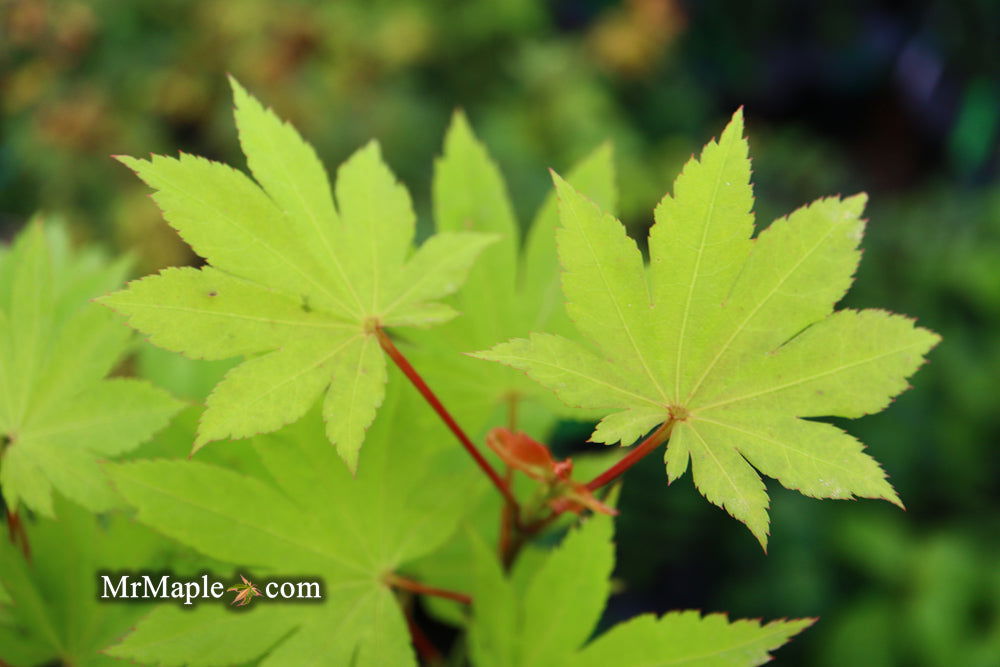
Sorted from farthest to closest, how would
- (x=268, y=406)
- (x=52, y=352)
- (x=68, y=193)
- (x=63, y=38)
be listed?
(x=68, y=193) < (x=63, y=38) < (x=52, y=352) < (x=268, y=406)

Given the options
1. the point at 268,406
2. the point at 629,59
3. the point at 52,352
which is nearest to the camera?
the point at 268,406

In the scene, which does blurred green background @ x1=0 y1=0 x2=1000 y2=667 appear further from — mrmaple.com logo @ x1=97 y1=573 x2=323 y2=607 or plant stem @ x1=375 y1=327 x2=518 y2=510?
plant stem @ x1=375 y1=327 x2=518 y2=510

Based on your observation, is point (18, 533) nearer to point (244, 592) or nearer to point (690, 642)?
point (244, 592)

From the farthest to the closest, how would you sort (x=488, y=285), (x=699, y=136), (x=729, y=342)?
1. (x=699, y=136)
2. (x=488, y=285)
3. (x=729, y=342)

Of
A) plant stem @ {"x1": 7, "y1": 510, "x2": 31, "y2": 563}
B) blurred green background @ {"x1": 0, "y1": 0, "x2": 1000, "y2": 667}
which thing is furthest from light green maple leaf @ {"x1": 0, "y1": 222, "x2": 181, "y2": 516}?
blurred green background @ {"x1": 0, "y1": 0, "x2": 1000, "y2": 667}

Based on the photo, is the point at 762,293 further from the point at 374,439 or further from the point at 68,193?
the point at 68,193

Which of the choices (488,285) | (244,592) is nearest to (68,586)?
(244,592)

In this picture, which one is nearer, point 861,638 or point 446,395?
point 446,395

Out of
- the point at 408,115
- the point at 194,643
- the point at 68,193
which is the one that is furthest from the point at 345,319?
the point at 68,193
